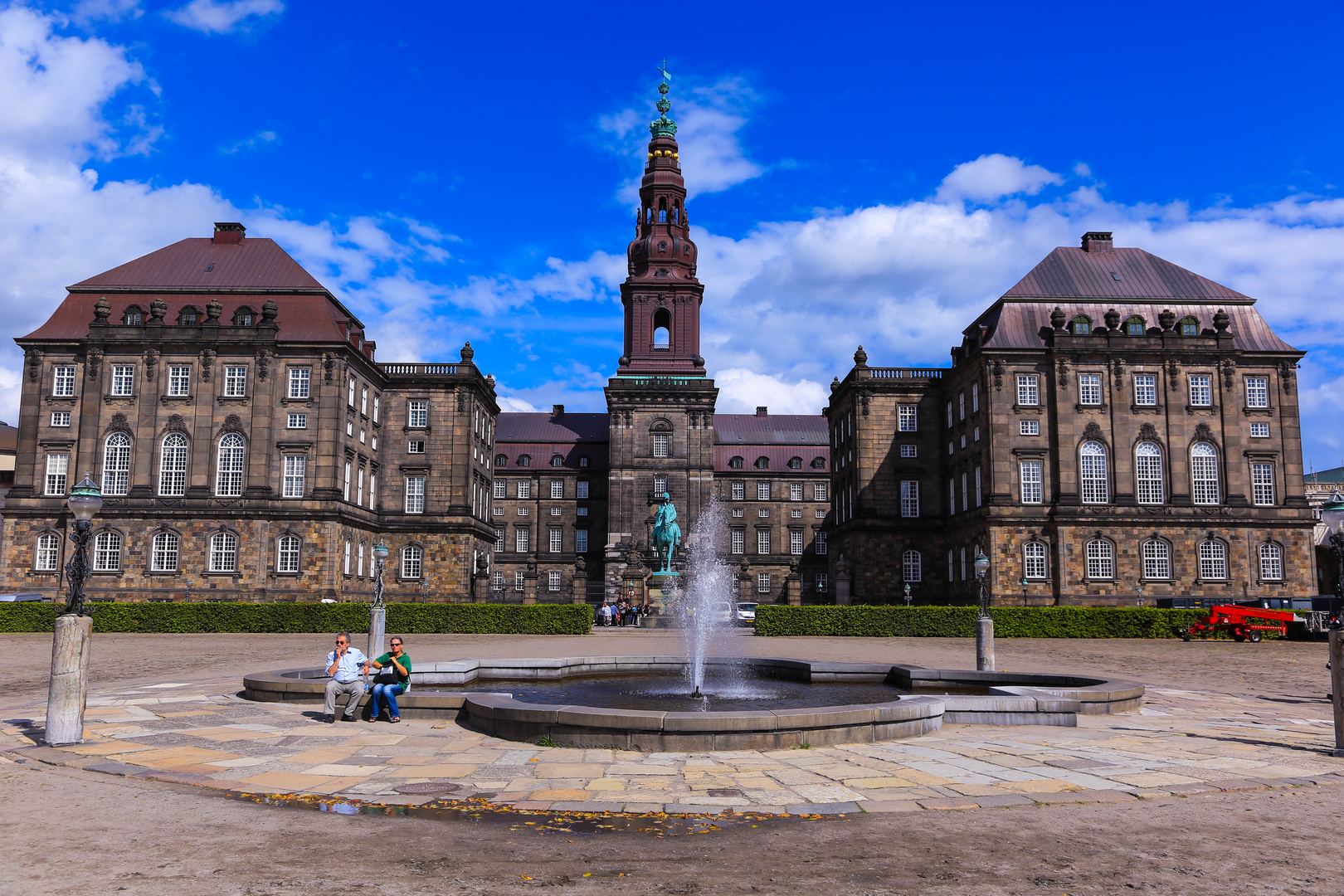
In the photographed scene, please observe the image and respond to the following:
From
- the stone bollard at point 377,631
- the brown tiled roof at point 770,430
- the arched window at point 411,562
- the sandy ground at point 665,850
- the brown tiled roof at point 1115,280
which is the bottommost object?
the sandy ground at point 665,850

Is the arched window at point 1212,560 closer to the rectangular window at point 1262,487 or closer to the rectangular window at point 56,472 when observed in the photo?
the rectangular window at point 1262,487

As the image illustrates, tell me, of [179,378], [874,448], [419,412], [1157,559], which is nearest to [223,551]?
[179,378]

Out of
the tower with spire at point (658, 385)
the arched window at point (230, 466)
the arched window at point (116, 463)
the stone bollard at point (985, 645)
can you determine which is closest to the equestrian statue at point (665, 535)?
the tower with spire at point (658, 385)

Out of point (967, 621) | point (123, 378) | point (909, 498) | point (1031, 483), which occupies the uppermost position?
point (123, 378)

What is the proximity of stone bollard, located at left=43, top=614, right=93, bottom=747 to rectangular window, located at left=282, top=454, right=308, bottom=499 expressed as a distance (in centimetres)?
4684

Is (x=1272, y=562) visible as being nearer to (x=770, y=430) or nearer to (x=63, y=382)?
(x=770, y=430)

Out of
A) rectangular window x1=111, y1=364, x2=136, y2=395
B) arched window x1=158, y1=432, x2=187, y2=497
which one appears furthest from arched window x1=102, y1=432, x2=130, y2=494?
rectangular window x1=111, y1=364, x2=136, y2=395

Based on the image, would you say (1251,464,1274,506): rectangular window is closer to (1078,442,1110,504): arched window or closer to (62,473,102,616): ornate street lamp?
(1078,442,1110,504): arched window

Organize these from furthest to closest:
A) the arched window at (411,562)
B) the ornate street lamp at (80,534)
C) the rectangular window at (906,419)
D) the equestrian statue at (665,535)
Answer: the rectangular window at (906,419), the arched window at (411,562), the equestrian statue at (665,535), the ornate street lamp at (80,534)

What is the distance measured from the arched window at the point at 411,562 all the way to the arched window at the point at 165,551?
1547 centimetres

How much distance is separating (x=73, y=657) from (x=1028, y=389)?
178 feet

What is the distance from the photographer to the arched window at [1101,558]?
182 feet

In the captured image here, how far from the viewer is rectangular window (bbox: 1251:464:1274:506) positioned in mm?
57281

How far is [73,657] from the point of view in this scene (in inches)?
532
